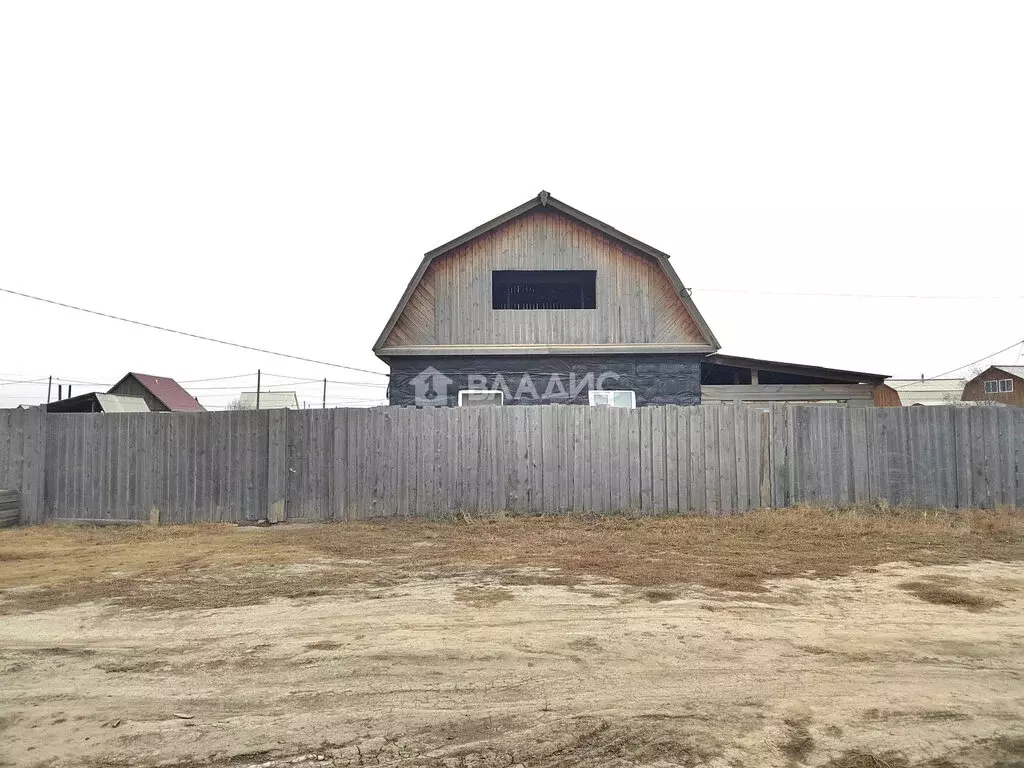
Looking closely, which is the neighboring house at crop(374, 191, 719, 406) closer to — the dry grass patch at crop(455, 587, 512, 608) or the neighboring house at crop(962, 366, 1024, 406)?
the dry grass patch at crop(455, 587, 512, 608)

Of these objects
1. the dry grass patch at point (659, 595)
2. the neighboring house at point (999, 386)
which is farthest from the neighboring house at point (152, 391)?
the neighboring house at point (999, 386)

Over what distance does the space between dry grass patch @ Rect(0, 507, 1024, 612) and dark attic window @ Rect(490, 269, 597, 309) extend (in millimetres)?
7017

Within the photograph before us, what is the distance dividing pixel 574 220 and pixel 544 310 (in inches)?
96.0

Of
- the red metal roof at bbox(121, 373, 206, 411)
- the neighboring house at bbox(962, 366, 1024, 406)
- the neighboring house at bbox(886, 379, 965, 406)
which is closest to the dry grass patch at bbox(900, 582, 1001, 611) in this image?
the red metal roof at bbox(121, 373, 206, 411)

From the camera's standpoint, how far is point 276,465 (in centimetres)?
1050

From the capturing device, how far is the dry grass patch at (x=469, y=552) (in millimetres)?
6273

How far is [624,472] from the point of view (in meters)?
10.5

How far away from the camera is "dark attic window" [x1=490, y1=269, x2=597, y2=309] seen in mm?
15133

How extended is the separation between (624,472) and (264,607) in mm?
6541

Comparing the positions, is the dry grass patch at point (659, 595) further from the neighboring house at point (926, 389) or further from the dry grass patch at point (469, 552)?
the neighboring house at point (926, 389)

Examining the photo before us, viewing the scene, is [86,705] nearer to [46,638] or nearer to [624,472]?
[46,638]

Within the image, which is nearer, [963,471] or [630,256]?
[963,471]

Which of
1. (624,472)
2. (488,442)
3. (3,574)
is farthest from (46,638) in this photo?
(624,472)

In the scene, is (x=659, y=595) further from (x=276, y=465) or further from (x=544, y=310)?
(x=544, y=310)
